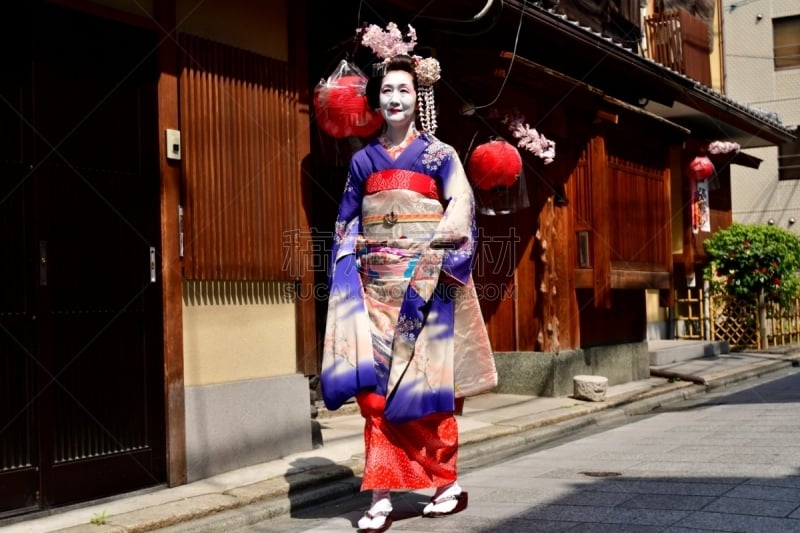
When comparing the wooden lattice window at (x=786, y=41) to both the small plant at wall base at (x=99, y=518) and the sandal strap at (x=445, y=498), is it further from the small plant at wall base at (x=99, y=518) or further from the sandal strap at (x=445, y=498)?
the small plant at wall base at (x=99, y=518)

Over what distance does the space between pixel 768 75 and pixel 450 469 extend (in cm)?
2761

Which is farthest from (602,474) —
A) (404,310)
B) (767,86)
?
(767,86)

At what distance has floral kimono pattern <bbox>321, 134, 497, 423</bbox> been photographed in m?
5.48

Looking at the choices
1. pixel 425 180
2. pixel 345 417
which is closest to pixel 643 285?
pixel 345 417

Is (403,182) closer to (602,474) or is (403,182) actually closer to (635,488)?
(635,488)

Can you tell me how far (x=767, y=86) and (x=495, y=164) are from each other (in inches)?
897

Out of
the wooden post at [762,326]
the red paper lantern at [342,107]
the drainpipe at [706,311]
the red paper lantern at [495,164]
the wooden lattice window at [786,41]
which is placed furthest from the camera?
the wooden lattice window at [786,41]

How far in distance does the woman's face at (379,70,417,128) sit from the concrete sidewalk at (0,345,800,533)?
276cm

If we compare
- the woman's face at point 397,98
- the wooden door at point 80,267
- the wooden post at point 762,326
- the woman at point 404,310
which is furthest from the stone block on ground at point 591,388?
the wooden post at point 762,326

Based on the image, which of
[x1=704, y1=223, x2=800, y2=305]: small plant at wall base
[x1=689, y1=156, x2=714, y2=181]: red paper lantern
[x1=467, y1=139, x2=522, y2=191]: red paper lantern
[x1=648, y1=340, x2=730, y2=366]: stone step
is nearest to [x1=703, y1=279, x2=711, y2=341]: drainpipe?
[x1=704, y1=223, x2=800, y2=305]: small plant at wall base

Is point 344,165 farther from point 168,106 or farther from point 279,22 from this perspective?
point 168,106

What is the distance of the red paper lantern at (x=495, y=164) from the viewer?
33.0 feet

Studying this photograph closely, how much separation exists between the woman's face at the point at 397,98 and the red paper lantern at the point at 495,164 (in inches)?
165

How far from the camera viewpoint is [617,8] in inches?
719
